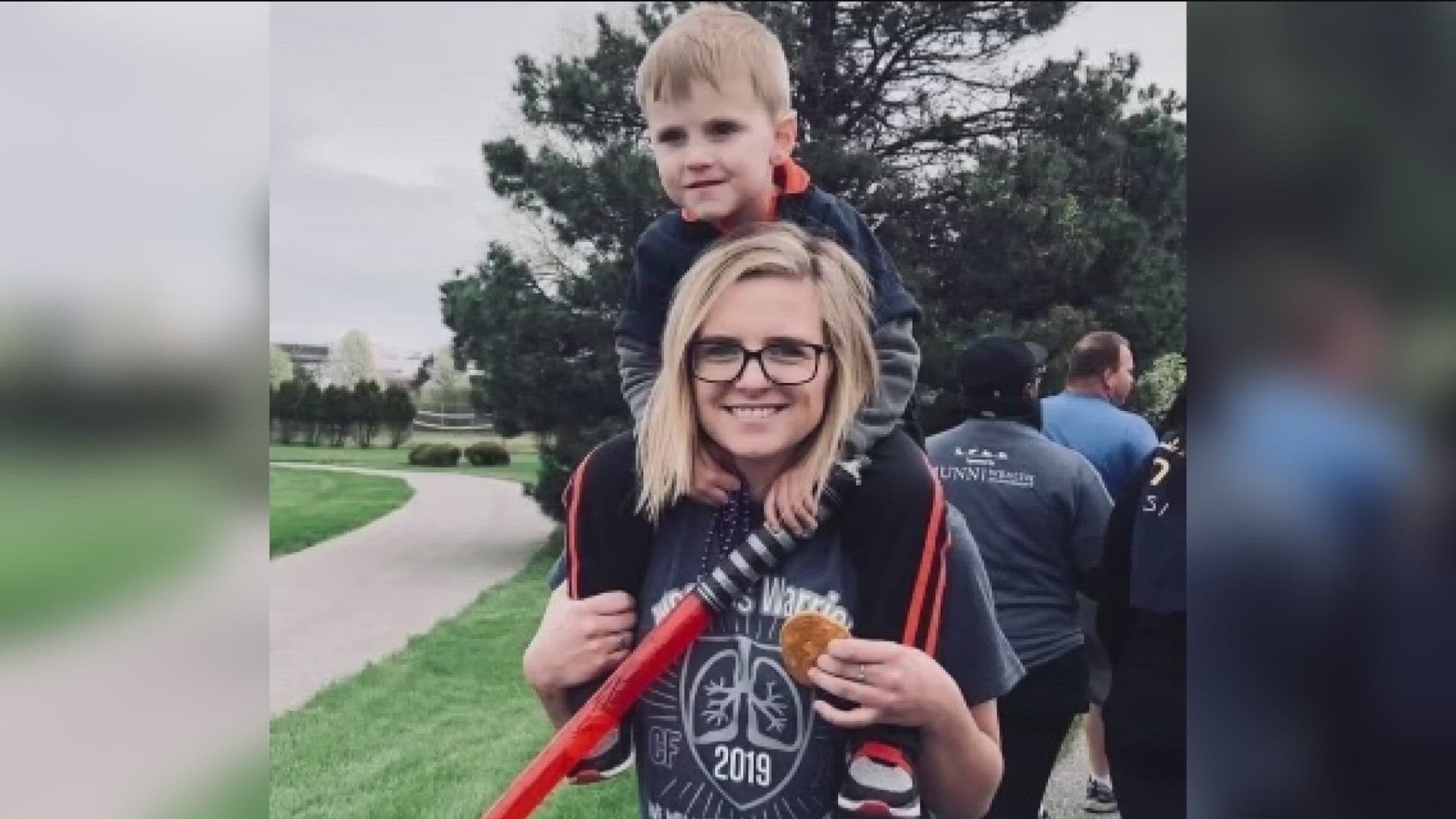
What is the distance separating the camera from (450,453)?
27.3 metres

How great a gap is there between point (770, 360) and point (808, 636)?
27 centimetres

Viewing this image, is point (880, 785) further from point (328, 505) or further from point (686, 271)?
point (328, 505)

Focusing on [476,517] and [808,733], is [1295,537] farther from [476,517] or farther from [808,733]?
[476,517]

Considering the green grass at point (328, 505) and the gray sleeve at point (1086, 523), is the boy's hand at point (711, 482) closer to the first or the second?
the gray sleeve at point (1086, 523)

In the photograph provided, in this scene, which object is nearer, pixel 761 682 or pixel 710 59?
pixel 761 682

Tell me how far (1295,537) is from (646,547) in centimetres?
88

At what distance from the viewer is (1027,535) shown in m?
3.75

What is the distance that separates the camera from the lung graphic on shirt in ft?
4.45

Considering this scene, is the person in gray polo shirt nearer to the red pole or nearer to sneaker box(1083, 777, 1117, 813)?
sneaker box(1083, 777, 1117, 813)

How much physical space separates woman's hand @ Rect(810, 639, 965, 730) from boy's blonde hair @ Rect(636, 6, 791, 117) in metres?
0.70

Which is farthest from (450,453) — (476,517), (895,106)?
(895,106)

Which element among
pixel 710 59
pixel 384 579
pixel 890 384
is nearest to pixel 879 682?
pixel 890 384

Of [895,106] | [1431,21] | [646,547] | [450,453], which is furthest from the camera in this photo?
[450,453]

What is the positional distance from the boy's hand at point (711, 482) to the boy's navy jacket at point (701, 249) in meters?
0.37
